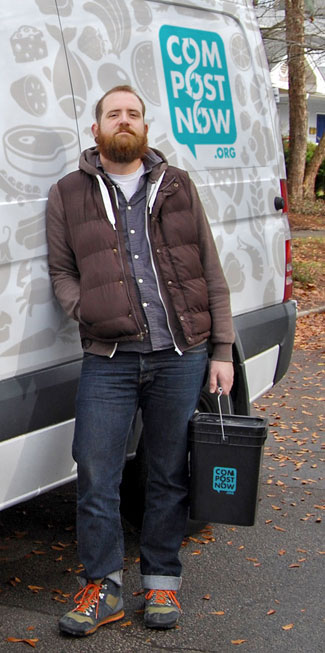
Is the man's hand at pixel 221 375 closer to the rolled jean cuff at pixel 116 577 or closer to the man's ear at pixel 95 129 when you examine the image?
the rolled jean cuff at pixel 116 577

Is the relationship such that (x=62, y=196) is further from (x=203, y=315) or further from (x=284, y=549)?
(x=284, y=549)

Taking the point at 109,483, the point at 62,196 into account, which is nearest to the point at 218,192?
the point at 62,196

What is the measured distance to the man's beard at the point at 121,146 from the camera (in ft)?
11.6

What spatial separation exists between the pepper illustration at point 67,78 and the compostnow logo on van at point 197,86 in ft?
1.83

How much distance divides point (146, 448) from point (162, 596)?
0.56 metres

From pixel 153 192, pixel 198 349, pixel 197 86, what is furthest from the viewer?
pixel 197 86

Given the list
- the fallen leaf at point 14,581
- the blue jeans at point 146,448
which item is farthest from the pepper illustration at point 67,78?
the fallen leaf at point 14,581

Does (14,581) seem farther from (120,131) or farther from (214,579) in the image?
(120,131)

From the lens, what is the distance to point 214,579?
421 cm

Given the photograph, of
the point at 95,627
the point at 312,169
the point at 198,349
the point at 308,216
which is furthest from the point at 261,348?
the point at 312,169

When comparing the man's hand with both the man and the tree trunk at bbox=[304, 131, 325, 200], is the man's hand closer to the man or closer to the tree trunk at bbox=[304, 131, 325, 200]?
the man

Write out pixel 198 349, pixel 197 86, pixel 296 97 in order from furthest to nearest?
1. pixel 296 97
2. pixel 197 86
3. pixel 198 349

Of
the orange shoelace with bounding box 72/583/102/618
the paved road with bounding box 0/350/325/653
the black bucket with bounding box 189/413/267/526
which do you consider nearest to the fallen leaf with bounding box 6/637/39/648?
the paved road with bounding box 0/350/325/653

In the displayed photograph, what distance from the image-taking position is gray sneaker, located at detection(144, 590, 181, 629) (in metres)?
3.70
